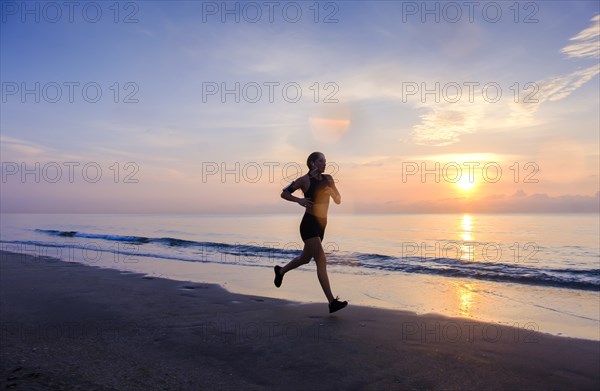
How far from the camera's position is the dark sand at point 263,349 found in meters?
3.65

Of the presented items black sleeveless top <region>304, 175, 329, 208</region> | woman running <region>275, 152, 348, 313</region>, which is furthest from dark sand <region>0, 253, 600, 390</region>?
black sleeveless top <region>304, 175, 329, 208</region>

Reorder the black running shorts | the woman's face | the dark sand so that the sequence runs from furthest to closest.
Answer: the black running shorts < the woman's face < the dark sand

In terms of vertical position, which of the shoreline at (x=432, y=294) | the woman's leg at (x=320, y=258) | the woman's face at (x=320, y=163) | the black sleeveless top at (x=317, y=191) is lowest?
the shoreline at (x=432, y=294)

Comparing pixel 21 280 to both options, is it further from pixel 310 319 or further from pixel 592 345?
pixel 592 345

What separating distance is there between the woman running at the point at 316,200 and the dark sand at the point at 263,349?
0.72 meters

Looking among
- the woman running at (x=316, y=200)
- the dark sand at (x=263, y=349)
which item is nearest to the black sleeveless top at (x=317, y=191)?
the woman running at (x=316, y=200)

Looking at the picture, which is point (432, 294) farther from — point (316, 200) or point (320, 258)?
point (316, 200)

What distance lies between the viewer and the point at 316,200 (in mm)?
6309

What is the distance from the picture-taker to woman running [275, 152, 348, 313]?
6.29 m

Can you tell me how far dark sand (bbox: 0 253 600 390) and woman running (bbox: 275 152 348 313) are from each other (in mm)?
721

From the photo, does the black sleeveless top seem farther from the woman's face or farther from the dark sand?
the dark sand

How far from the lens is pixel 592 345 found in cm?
516

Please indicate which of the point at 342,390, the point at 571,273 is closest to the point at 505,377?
the point at 342,390

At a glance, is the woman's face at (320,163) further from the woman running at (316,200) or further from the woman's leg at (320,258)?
the woman's leg at (320,258)
